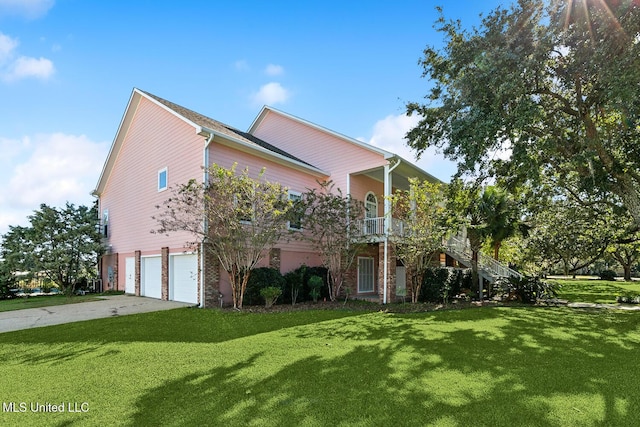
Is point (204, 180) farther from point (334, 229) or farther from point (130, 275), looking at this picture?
point (130, 275)

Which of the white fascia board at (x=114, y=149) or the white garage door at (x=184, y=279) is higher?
the white fascia board at (x=114, y=149)

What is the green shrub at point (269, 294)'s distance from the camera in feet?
39.9

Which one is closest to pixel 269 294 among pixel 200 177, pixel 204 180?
pixel 204 180

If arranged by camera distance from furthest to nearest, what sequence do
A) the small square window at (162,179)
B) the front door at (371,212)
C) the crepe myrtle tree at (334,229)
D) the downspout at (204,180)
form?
the front door at (371,212) → the small square window at (162,179) → the crepe myrtle tree at (334,229) → the downspout at (204,180)

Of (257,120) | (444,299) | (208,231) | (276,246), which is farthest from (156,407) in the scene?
(257,120)

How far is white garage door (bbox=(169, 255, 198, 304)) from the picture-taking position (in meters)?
13.0

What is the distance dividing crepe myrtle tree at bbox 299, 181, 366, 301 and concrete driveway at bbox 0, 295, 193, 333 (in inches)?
212

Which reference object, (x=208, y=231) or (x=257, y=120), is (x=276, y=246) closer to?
(x=208, y=231)

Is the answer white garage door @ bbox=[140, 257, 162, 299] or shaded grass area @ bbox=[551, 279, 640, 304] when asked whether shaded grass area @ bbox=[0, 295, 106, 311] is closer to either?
white garage door @ bbox=[140, 257, 162, 299]

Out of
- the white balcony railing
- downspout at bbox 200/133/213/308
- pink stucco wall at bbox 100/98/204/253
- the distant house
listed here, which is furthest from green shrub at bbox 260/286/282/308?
the white balcony railing

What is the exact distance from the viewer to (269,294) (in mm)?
12172

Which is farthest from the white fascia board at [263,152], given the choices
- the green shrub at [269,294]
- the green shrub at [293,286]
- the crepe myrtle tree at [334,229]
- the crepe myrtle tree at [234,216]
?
the green shrub at [269,294]

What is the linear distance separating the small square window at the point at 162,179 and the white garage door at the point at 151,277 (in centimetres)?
302

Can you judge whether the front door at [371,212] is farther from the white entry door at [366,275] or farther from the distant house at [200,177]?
the white entry door at [366,275]
